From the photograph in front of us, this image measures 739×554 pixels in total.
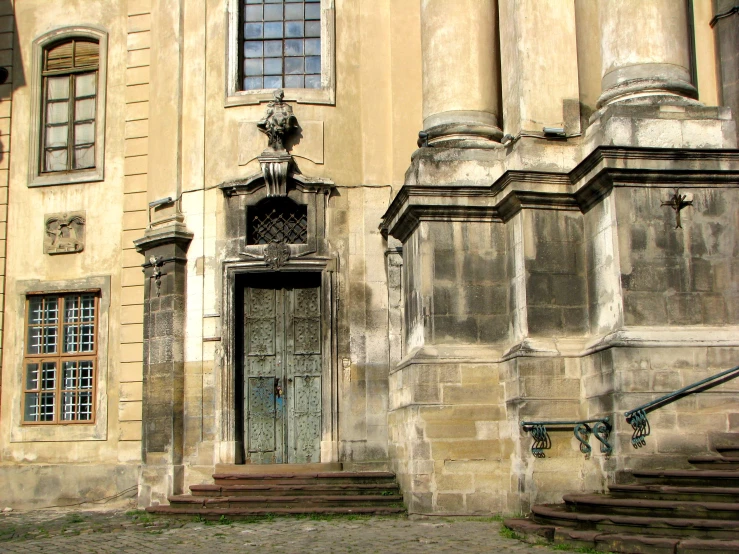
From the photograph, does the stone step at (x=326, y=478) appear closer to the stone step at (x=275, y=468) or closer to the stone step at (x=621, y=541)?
the stone step at (x=275, y=468)

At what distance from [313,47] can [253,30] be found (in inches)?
40.2

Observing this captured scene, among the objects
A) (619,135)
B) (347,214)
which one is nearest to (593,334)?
(619,135)

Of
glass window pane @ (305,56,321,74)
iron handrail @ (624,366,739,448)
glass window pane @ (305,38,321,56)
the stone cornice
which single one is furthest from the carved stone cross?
glass window pane @ (305,38,321,56)

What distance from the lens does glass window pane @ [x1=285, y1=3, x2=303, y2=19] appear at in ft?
55.4

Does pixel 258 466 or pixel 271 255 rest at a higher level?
pixel 271 255

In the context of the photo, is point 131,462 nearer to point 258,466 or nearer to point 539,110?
point 258,466

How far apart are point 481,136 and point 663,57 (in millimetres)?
2532

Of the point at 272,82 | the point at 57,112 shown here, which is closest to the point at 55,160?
the point at 57,112

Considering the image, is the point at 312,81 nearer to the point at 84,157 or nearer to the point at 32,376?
the point at 84,157

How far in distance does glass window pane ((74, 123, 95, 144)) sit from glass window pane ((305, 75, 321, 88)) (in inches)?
165

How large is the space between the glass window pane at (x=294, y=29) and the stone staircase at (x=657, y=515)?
914 centimetres

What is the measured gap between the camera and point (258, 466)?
1512 centimetres

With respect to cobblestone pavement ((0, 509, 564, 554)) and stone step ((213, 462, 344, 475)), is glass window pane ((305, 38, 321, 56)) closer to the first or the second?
stone step ((213, 462, 344, 475))

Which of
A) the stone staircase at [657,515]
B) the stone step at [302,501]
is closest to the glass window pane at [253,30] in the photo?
the stone step at [302,501]
